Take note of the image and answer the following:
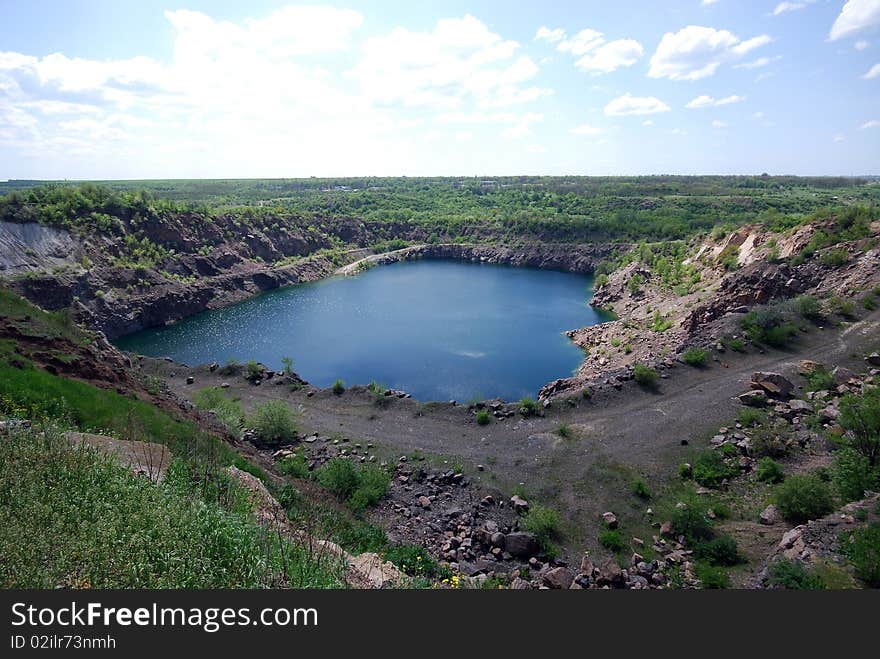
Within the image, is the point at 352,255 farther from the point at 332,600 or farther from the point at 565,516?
the point at 332,600

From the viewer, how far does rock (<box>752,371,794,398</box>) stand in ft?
78.5

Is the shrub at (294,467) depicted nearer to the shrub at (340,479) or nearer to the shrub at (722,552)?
the shrub at (340,479)

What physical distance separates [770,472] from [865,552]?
706cm

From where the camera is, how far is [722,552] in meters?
14.7

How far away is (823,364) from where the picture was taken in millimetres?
26000

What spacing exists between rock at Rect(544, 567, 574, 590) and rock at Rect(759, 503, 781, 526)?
7210mm

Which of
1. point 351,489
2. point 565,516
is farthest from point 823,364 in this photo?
point 351,489

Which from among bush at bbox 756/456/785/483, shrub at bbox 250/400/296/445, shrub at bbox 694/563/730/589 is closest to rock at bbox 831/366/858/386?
bush at bbox 756/456/785/483

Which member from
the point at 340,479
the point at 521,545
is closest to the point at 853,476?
the point at 521,545

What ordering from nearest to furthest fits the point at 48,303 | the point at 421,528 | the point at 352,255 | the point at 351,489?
the point at 421,528 < the point at 351,489 < the point at 48,303 < the point at 352,255

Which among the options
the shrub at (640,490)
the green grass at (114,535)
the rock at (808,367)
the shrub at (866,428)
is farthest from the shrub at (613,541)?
the rock at (808,367)

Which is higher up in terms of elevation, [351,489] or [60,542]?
[60,542]

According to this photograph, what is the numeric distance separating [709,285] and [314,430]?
37915 millimetres

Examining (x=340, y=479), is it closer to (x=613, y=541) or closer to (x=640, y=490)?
(x=613, y=541)
